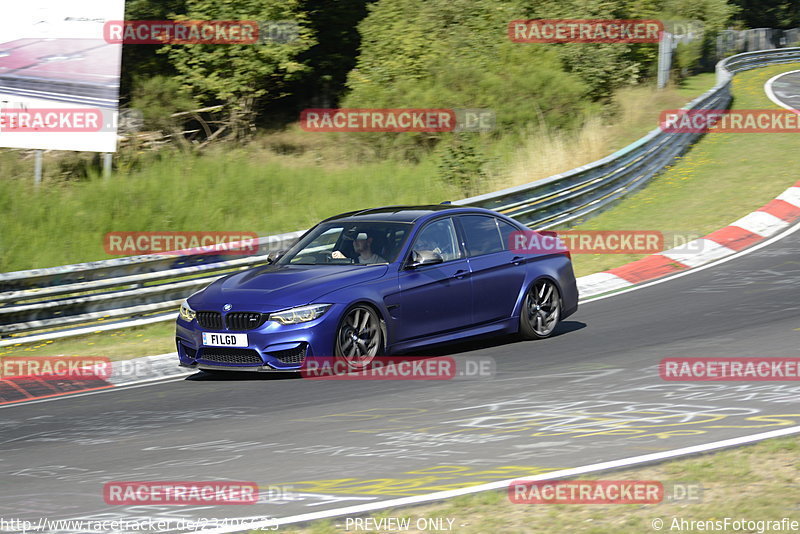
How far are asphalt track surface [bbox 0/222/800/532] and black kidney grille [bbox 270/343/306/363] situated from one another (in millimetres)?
227

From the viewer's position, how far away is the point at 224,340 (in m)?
9.35

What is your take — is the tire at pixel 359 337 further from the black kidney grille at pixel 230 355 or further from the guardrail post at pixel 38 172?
the guardrail post at pixel 38 172

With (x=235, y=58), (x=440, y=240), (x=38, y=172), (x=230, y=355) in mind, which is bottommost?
(x=38, y=172)

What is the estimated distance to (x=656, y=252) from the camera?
52.1ft

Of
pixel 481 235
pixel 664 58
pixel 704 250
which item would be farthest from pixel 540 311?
pixel 664 58

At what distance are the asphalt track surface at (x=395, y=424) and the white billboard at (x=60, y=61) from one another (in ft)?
41.9

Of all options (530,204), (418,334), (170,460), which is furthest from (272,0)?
(170,460)

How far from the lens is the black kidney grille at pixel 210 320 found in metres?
9.43

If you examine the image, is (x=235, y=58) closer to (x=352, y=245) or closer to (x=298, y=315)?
(x=352, y=245)

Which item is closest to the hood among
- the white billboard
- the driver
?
the driver

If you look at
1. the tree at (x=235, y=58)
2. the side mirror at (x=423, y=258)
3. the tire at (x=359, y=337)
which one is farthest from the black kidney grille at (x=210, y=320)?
the tree at (x=235, y=58)

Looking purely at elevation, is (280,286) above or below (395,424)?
above

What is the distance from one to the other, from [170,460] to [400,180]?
14.2 meters

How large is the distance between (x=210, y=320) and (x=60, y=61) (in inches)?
537
